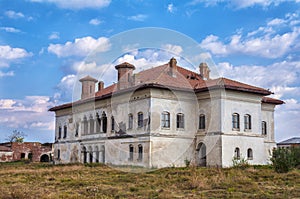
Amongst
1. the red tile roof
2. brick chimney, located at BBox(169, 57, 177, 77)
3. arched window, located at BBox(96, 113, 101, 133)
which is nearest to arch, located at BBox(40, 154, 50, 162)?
arched window, located at BBox(96, 113, 101, 133)

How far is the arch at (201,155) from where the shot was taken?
97.7ft

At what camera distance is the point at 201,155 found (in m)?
30.0

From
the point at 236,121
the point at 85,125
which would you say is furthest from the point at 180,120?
the point at 85,125

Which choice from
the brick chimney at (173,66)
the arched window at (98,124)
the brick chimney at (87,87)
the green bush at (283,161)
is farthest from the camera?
the brick chimney at (87,87)

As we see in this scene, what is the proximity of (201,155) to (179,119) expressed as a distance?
3.24 metres

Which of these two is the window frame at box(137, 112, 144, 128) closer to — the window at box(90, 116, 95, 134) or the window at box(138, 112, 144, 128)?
the window at box(138, 112, 144, 128)

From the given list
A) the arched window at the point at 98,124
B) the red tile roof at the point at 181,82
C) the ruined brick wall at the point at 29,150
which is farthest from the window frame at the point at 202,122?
the ruined brick wall at the point at 29,150

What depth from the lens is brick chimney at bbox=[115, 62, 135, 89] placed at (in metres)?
30.2

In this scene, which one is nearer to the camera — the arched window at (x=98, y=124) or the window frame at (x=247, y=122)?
the window frame at (x=247, y=122)

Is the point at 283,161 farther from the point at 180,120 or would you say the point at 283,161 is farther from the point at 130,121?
the point at 130,121

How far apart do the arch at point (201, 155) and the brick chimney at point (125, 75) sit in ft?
23.1

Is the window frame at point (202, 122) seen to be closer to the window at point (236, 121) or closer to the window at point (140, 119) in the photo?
the window at point (236, 121)

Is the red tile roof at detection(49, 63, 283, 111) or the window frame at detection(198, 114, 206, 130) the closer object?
the red tile roof at detection(49, 63, 283, 111)

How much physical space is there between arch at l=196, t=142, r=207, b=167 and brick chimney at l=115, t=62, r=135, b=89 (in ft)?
23.1
